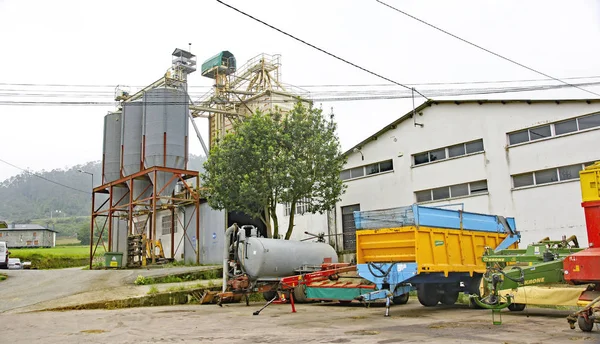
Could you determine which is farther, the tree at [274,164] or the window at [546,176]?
the tree at [274,164]

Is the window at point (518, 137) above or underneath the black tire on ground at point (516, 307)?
above

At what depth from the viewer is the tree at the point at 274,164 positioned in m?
21.5

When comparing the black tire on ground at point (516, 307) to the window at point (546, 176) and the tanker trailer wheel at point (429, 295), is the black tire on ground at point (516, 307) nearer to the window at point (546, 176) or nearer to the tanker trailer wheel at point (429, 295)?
the tanker trailer wheel at point (429, 295)

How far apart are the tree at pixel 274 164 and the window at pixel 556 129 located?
26.2 feet

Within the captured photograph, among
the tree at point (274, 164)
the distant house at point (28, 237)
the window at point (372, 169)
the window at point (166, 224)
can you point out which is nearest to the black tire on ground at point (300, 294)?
the tree at point (274, 164)

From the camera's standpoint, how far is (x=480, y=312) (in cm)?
1262

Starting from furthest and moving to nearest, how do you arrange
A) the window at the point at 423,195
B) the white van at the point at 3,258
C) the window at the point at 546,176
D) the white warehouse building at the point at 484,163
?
the white van at the point at 3,258, the window at the point at 423,195, the window at the point at 546,176, the white warehouse building at the point at 484,163

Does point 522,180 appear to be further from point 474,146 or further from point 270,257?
point 270,257

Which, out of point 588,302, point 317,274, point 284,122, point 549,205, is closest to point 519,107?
point 549,205

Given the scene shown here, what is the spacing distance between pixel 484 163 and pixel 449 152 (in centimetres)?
190

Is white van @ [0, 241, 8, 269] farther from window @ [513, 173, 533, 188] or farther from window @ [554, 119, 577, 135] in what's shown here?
window @ [554, 119, 577, 135]

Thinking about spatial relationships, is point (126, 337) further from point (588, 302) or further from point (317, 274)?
point (588, 302)

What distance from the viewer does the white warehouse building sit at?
1860 centimetres

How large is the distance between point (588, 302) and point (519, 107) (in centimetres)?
1371
